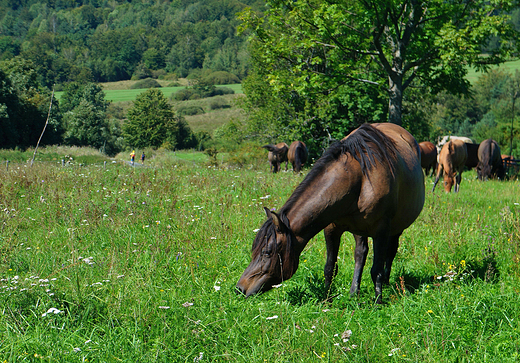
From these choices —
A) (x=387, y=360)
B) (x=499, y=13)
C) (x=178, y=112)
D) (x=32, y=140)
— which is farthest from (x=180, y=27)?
(x=387, y=360)

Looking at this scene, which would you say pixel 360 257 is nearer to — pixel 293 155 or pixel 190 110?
pixel 293 155

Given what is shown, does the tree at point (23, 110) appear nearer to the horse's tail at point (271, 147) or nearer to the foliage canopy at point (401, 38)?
the horse's tail at point (271, 147)

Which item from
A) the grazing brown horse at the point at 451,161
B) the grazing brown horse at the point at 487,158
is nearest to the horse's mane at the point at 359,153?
the grazing brown horse at the point at 451,161

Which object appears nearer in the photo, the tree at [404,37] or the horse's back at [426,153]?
the tree at [404,37]

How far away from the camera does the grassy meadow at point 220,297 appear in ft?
9.57

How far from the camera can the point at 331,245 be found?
4090 mm

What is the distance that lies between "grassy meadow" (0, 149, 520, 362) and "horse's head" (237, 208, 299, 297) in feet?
0.57

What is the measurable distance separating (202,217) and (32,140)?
48.8 metres

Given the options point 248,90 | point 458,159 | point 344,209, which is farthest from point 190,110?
point 344,209

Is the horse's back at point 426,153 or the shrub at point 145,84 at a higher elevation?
the shrub at point 145,84

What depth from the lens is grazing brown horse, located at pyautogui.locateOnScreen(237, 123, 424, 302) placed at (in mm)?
3480

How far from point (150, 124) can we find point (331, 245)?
70958 mm

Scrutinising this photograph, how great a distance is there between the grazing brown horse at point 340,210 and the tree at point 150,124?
218 ft

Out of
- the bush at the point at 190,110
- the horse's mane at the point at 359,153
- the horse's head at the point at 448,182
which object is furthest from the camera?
the bush at the point at 190,110
